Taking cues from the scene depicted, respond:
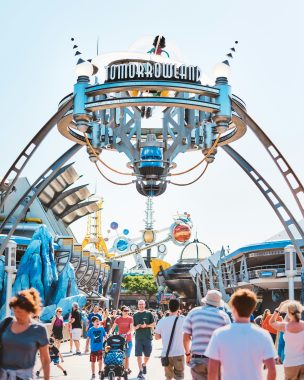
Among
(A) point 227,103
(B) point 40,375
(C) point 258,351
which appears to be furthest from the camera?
(A) point 227,103

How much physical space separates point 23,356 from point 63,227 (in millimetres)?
84603

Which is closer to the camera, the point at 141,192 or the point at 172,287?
the point at 141,192

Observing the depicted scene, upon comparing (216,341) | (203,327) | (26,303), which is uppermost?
(26,303)

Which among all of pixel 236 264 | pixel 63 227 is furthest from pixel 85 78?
pixel 63 227

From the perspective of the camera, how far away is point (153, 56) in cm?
2192

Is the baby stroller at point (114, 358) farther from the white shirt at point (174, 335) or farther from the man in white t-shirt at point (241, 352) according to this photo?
the man in white t-shirt at point (241, 352)

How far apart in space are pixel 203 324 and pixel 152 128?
16737 mm

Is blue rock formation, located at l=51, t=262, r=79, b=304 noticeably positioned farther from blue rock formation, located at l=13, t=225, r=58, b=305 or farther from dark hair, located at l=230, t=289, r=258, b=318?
dark hair, located at l=230, t=289, r=258, b=318

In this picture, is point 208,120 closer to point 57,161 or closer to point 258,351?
point 57,161

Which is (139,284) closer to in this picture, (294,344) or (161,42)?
(161,42)

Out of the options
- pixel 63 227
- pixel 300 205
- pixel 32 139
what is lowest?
pixel 300 205

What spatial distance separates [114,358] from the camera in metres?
12.7

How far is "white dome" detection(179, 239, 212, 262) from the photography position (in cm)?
11100

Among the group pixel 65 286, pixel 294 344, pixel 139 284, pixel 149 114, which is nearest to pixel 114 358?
pixel 294 344
